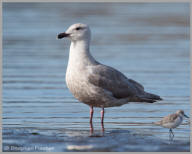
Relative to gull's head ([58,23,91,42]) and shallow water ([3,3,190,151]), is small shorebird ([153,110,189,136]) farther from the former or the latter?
gull's head ([58,23,91,42])

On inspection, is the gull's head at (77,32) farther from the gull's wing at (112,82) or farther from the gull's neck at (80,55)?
the gull's wing at (112,82)

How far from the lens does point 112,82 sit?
42.8 ft

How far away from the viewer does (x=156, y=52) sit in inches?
895

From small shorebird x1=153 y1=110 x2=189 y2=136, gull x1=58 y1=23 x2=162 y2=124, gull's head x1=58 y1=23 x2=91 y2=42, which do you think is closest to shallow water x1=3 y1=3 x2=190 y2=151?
small shorebird x1=153 y1=110 x2=189 y2=136

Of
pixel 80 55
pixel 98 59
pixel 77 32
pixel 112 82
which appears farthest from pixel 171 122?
pixel 98 59

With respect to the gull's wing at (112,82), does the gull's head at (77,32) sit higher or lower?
higher

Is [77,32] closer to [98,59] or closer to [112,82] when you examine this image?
[112,82]

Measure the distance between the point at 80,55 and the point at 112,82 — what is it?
87 cm

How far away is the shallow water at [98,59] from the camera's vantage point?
13281mm

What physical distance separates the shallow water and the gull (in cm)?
55

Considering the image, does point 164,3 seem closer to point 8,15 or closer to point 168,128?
point 8,15

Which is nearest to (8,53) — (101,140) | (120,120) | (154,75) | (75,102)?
(154,75)

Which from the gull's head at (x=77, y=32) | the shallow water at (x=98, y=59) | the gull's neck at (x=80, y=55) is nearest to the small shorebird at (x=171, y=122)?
the shallow water at (x=98, y=59)

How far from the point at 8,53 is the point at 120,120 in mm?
10023
